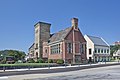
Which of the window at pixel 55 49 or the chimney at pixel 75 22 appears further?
the window at pixel 55 49

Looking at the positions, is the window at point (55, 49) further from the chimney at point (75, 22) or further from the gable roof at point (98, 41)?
the gable roof at point (98, 41)

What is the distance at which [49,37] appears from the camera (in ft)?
263

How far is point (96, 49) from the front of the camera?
86750 mm

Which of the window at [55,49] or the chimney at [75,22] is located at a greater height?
the chimney at [75,22]

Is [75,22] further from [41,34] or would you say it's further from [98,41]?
[98,41]

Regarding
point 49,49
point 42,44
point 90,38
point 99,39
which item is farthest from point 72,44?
point 99,39

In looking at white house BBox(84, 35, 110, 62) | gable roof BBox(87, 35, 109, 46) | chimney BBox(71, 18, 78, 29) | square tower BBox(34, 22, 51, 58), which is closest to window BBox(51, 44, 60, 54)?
square tower BBox(34, 22, 51, 58)

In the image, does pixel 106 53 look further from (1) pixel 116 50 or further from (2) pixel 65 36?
(1) pixel 116 50

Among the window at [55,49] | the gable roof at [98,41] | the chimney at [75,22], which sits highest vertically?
the chimney at [75,22]

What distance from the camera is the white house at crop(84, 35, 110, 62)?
85.7m

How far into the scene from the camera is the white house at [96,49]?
85.7m

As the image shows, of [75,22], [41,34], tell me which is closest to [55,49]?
[41,34]

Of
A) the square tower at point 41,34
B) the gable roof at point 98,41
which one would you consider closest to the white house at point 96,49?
the gable roof at point 98,41

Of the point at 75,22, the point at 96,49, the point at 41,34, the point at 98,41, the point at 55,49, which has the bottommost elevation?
the point at 55,49
